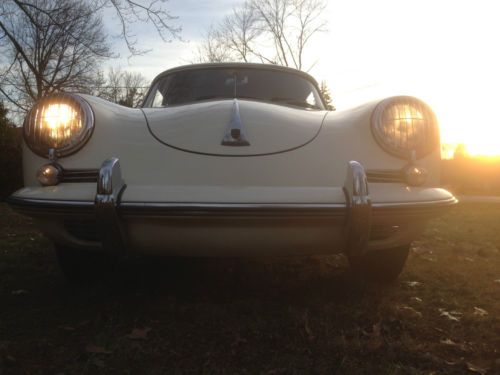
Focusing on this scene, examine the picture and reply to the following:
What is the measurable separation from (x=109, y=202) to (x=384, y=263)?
5.28ft

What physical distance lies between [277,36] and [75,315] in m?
24.4

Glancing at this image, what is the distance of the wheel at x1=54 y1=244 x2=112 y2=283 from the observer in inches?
103

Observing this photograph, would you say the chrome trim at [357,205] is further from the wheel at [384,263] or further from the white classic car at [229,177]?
the wheel at [384,263]

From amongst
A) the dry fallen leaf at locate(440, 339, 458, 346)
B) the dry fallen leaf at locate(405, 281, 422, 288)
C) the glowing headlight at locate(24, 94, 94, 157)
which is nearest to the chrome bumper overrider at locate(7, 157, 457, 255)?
the glowing headlight at locate(24, 94, 94, 157)

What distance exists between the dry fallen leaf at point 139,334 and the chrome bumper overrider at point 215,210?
0.36 meters

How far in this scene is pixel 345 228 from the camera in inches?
81.3

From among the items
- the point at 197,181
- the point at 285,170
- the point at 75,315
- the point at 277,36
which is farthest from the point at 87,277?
the point at 277,36

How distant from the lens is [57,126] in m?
2.25

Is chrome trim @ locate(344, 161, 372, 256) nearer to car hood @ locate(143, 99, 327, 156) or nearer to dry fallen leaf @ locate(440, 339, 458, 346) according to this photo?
car hood @ locate(143, 99, 327, 156)

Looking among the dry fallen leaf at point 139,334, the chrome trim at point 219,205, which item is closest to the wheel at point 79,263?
the chrome trim at point 219,205

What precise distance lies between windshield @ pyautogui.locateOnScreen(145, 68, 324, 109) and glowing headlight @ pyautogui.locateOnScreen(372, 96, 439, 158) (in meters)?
1.14

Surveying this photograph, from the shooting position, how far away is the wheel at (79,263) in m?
2.62

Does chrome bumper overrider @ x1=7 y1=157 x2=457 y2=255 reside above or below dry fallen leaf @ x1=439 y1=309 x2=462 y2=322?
above

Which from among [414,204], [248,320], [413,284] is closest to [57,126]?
[248,320]
